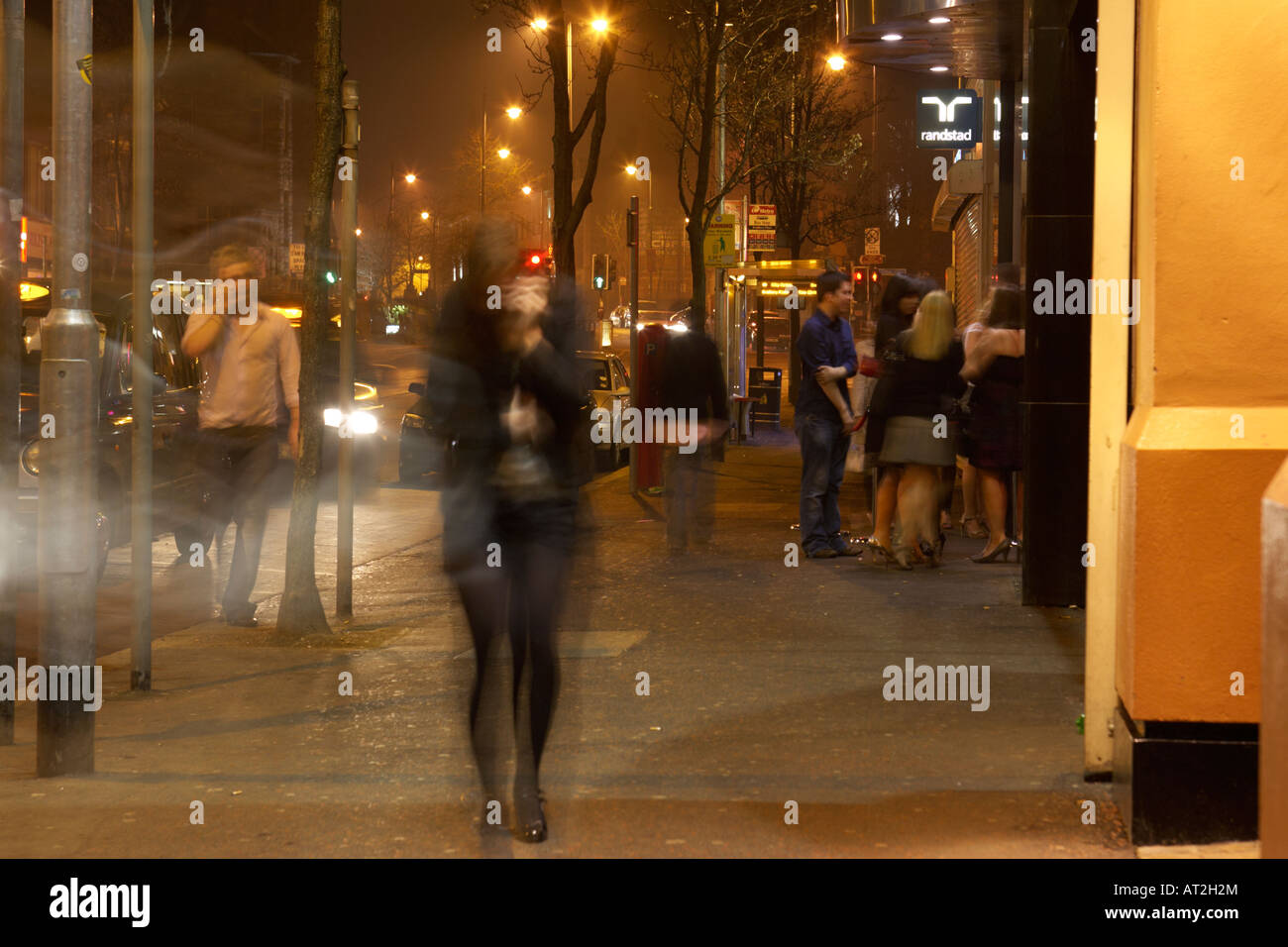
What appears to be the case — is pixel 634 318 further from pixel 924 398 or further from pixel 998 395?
pixel 924 398

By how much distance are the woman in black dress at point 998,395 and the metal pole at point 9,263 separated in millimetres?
6519

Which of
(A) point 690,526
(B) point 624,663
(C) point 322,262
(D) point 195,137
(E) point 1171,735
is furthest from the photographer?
(D) point 195,137

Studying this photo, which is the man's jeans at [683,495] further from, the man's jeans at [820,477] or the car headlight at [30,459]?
the car headlight at [30,459]

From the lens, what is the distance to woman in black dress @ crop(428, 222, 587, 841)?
16.1 ft

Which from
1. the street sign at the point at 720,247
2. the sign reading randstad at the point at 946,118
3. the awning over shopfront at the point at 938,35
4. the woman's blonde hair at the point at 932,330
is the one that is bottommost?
the woman's blonde hair at the point at 932,330

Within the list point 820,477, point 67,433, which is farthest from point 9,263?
point 820,477

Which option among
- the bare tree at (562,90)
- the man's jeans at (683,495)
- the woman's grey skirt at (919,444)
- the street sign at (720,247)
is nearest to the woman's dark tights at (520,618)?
the woman's grey skirt at (919,444)

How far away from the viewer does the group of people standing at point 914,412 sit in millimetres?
10352

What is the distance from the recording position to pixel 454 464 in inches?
196

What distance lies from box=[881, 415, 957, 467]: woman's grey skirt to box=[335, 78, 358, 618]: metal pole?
3.66 meters

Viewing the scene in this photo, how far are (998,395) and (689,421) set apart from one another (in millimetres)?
2149
